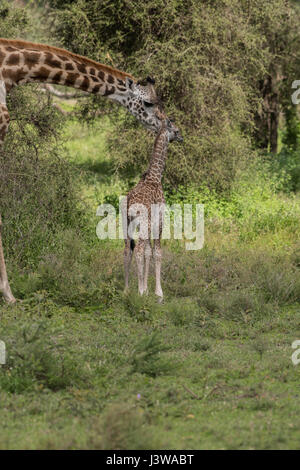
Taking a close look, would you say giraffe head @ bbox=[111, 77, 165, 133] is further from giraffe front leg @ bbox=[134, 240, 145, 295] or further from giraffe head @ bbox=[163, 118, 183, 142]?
giraffe front leg @ bbox=[134, 240, 145, 295]

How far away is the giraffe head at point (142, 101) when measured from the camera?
29.2 ft

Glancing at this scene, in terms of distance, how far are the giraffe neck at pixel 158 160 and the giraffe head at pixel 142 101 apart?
0.22 metres

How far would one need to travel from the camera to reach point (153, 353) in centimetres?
640

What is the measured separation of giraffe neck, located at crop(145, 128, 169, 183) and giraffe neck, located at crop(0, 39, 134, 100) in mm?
772

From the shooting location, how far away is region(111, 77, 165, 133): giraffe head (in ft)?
29.2

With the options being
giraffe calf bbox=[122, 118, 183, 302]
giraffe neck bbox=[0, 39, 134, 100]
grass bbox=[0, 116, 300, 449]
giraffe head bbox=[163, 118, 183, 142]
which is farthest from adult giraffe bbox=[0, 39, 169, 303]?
grass bbox=[0, 116, 300, 449]

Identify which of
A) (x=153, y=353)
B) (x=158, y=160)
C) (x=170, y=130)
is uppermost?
(x=170, y=130)

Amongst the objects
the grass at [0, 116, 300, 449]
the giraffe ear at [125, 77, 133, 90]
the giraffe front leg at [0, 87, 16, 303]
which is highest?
the giraffe ear at [125, 77, 133, 90]

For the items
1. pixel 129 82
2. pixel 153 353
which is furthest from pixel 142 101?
pixel 153 353

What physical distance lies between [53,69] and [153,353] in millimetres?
3818

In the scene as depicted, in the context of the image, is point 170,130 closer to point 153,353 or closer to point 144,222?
point 144,222

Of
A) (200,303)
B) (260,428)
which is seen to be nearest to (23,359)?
(260,428)

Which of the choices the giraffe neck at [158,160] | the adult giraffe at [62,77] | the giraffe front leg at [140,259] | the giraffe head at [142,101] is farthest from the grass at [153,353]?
the giraffe head at [142,101]

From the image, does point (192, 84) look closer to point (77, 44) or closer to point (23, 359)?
point (77, 44)
